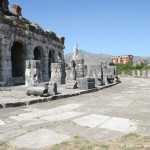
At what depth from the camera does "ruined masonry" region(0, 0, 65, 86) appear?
1756 cm

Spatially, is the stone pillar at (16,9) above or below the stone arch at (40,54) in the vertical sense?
above

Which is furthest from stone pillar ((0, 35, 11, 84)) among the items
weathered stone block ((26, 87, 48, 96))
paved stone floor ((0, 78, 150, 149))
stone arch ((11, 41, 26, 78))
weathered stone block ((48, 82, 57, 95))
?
paved stone floor ((0, 78, 150, 149))

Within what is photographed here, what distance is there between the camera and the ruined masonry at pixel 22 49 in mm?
17562

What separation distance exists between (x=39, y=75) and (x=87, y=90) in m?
3.40

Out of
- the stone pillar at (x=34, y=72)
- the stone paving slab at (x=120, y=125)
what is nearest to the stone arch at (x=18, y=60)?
the stone pillar at (x=34, y=72)

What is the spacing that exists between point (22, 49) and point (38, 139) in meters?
17.7

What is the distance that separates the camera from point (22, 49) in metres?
21.4

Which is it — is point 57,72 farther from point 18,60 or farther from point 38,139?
point 38,139

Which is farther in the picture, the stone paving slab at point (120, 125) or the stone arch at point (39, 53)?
the stone arch at point (39, 53)

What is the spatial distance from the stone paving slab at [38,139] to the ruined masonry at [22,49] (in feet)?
33.4

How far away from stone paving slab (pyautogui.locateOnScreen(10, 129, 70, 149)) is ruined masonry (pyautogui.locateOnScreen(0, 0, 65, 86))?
10.2 metres

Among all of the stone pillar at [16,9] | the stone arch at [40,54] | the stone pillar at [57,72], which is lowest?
the stone pillar at [57,72]

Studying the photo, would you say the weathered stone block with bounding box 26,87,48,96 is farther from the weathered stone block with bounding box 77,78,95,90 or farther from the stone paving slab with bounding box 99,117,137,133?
the stone paving slab with bounding box 99,117,137,133

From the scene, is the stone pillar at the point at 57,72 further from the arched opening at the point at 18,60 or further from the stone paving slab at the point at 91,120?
the stone paving slab at the point at 91,120
